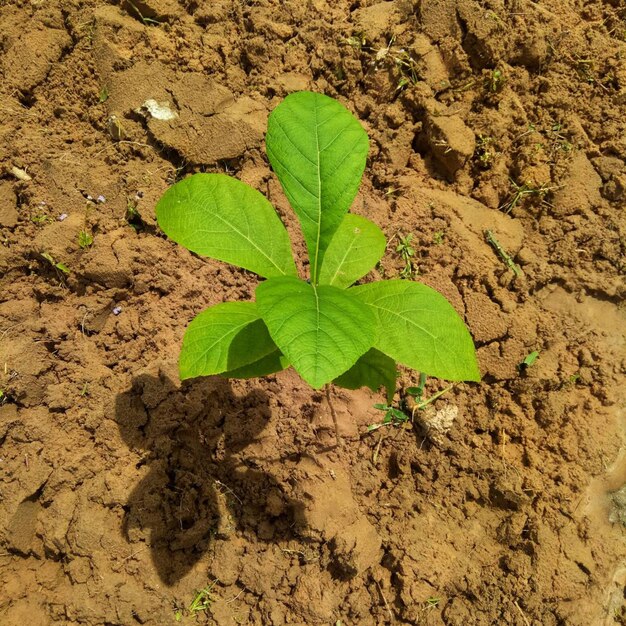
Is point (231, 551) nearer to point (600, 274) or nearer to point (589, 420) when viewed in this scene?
point (589, 420)

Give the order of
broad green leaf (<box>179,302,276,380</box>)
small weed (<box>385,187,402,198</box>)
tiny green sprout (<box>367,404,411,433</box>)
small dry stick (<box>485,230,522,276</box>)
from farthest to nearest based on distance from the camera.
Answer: small weed (<box>385,187,402,198</box>) → small dry stick (<box>485,230,522,276</box>) → tiny green sprout (<box>367,404,411,433</box>) → broad green leaf (<box>179,302,276,380</box>)

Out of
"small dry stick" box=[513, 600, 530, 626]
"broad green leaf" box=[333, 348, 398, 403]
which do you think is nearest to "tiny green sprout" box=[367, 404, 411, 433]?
"broad green leaf" box=[333, 348, 398, 403]

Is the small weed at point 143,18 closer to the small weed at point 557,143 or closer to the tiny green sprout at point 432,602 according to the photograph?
the small weed at point 557,143

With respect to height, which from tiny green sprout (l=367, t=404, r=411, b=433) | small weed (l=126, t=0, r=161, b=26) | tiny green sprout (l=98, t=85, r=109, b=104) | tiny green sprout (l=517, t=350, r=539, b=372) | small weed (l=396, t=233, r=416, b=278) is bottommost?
tiny green sprout (l=367, t=404, r=411, b=433)

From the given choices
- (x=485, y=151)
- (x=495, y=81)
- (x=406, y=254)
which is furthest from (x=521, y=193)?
(x=406, y=254)

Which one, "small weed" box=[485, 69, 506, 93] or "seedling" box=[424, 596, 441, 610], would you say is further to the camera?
"small weed" box=[485, 69, 506, 93]

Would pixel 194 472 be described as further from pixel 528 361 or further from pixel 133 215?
pixel 528 361

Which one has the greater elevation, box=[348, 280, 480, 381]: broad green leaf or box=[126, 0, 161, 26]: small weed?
box=[126, 0, 161, 26]: small weed

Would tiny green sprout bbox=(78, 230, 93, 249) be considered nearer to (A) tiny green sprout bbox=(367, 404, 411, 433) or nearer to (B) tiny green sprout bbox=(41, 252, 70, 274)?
(B) tiny green sprout bbox=(41, 252, 70, 274)
